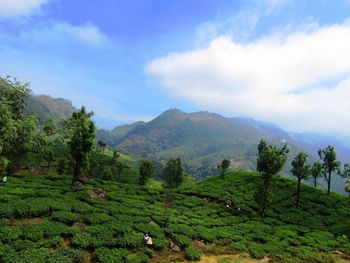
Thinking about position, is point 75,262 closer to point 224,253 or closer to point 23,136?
point 23,136

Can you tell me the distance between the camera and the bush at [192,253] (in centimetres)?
2964

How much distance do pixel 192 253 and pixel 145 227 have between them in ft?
17.1

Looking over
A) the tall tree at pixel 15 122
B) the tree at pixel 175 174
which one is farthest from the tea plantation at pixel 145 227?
the tree at pixel 175 174

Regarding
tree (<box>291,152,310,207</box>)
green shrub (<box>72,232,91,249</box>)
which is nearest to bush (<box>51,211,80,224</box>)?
green shrub (<box>72,232,91,249</box>)

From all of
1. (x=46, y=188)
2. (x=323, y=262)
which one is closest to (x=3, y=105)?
(x=46, y=188)

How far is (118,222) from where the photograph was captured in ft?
106

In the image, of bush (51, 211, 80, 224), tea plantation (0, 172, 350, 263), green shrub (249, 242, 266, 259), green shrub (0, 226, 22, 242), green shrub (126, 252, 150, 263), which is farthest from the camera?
green shrub (249, 242, 266, 259)

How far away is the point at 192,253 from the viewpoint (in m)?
30.1

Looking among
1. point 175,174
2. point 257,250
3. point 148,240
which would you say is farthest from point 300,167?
point 148,240

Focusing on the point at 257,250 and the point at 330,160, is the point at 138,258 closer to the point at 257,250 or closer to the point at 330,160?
the point at 257,250

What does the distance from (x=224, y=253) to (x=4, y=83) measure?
24.2m

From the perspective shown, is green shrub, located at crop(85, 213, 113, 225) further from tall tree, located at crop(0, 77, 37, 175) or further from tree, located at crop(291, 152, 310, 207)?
tree, located at crop(291, 152, 310, 207)

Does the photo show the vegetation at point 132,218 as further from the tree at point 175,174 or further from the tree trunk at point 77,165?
the tree at point 175,174

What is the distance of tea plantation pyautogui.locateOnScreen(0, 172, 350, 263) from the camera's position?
25797mm
